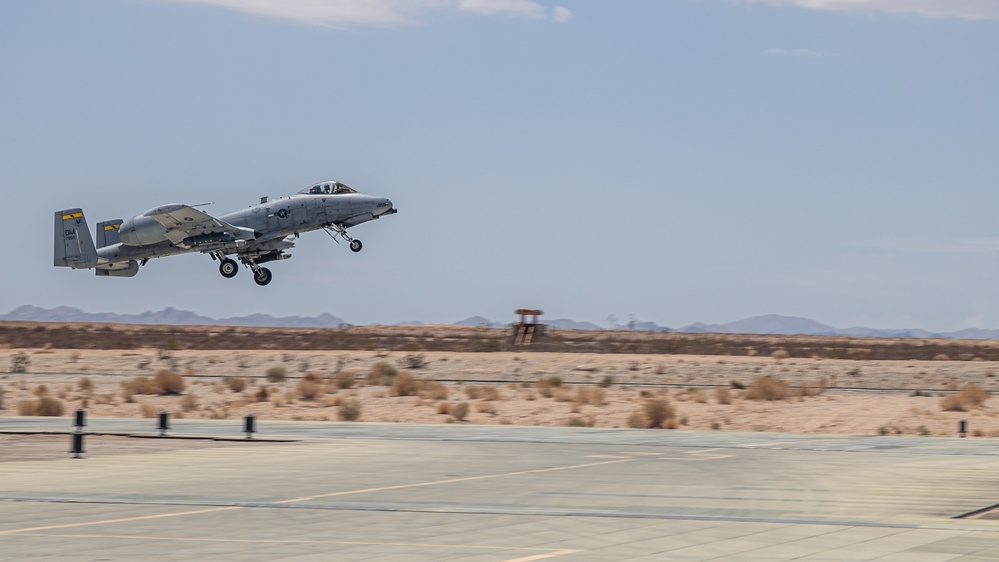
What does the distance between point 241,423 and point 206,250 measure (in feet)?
89.4

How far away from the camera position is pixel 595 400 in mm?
40000

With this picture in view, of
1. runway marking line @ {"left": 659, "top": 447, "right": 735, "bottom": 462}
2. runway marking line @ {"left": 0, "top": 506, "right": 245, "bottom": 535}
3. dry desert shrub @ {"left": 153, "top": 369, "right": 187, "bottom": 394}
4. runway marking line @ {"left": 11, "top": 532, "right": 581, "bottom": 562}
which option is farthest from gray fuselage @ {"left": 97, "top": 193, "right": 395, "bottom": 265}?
runway marking line @ {"left": 11, "top": 532, "right": 581, "bottom": 562}

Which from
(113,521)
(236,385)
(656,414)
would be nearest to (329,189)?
(236,385)

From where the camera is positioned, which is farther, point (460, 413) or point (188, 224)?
point (188, 224)

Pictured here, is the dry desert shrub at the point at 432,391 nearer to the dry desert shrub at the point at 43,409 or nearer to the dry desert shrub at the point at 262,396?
the dry desert shrub at the point at 262,396

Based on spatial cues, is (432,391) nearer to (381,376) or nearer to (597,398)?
(597,398)

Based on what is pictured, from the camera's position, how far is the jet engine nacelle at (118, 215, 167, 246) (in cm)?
5353

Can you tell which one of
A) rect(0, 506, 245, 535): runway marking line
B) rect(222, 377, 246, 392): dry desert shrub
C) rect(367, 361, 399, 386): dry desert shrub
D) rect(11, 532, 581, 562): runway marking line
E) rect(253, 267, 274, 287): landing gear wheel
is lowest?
rect(0, 506, 245, 535): runway marking line

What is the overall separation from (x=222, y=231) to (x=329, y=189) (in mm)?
5001

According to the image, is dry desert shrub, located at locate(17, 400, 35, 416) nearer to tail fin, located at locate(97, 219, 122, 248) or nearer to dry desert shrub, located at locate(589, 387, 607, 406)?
dry desert shrub, located at locate(589, 387, 607, 406)

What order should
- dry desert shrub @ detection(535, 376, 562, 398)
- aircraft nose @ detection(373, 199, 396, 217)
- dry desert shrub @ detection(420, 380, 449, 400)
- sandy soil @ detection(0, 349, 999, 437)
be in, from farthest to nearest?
1. aircraft nose @ detection(373, 199, 396, 217)
2. dry desert shrub @ detection(535, 376, 562, 398)
3. dry desert shrub @ detection(420, 380, 449, 400)
4. sandy soil @ detection(0, 349, 999, 437)

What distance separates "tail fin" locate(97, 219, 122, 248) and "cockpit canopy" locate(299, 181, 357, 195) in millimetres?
9926

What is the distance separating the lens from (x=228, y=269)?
55.9 m

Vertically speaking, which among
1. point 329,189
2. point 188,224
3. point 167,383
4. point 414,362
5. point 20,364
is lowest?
point 167,383
